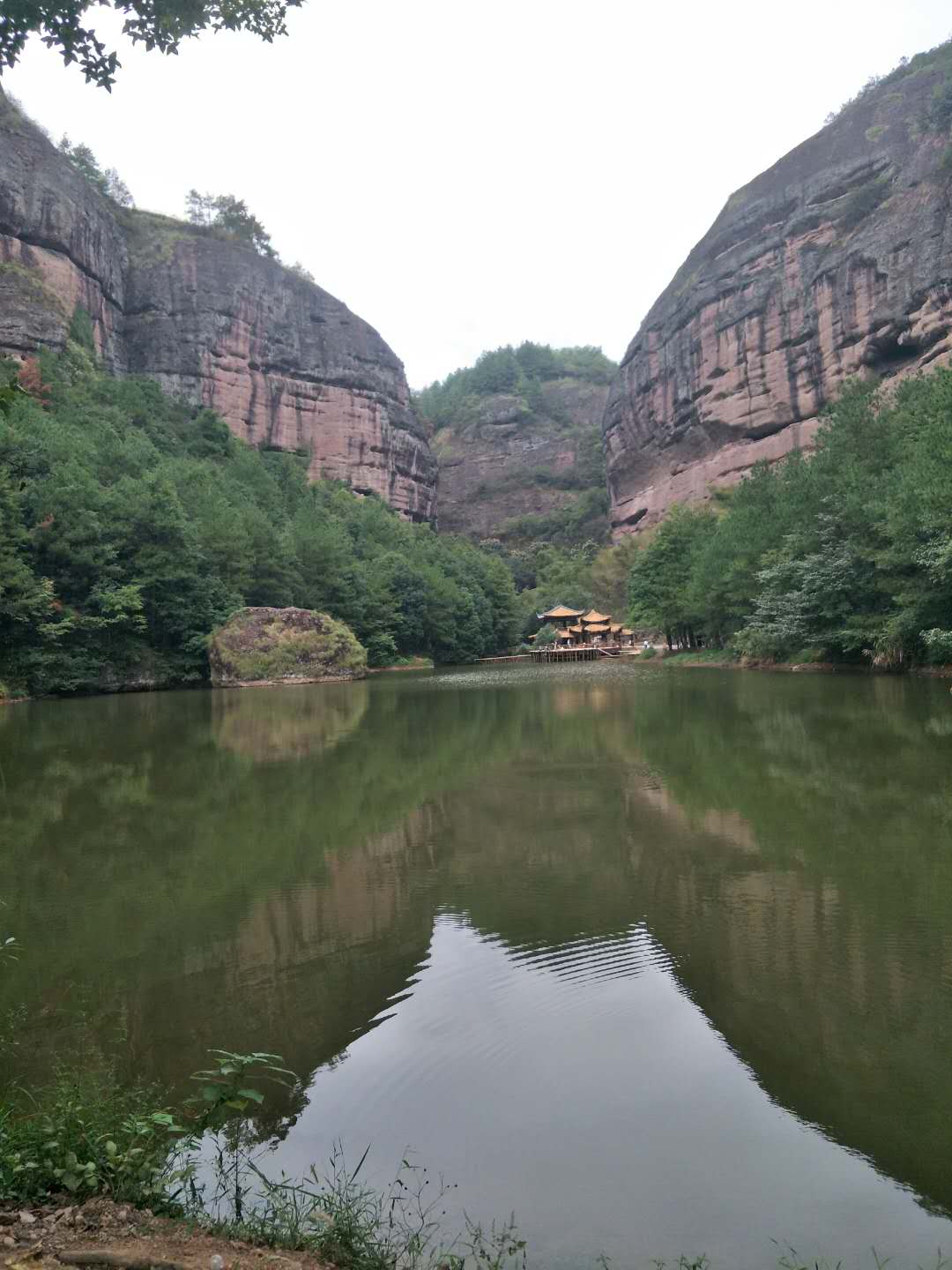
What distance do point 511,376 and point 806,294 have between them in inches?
2636

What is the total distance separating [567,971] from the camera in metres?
4.13

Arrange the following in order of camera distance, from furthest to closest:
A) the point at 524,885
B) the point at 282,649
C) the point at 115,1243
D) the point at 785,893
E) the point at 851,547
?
Answer: the point at 282,649 < the point at 851,547 < the point at 524,885 < the point at 785,893 < the point at 115,1243

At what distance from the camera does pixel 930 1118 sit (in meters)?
2.73

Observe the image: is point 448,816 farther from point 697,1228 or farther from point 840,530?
point 840,530

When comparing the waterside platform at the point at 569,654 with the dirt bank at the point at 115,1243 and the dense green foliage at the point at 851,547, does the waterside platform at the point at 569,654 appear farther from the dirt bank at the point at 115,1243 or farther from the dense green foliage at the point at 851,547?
the dirt bank at the point at 115,1243

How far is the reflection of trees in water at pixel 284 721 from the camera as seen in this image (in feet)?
42.5

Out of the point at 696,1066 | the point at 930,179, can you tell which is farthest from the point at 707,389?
the point at 696,1066

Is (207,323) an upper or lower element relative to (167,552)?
upper

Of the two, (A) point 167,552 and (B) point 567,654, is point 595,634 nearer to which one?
(B) point 567,654

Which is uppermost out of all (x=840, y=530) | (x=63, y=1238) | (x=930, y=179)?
(x=930, y=179)

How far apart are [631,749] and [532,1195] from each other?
30.6 feet

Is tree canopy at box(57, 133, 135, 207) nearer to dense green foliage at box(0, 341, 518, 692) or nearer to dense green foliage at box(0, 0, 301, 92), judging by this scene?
dense green foliage at box(0, 341, 518, 692)

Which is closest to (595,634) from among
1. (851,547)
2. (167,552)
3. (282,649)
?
(282,649)

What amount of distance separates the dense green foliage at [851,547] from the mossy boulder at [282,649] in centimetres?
1678
